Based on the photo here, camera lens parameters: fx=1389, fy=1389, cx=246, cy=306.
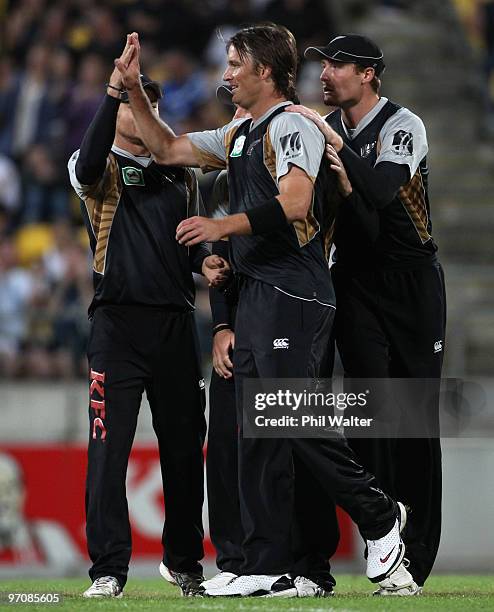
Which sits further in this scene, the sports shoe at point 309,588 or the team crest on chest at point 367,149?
the team crest on chest at point 367,149

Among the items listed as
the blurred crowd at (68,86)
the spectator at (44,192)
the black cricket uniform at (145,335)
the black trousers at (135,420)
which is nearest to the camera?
the black trousers at (135,420)

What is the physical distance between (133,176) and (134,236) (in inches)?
10.8

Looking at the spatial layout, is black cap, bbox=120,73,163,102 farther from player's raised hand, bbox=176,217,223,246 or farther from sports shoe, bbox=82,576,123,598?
sports shoe, bbox=82,576,123,598

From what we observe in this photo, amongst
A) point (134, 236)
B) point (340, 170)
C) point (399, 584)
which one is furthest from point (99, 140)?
point (399, 584)

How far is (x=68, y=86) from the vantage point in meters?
14.3

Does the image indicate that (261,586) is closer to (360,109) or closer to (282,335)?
→ (282,335)

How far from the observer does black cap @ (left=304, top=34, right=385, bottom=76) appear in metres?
6.21

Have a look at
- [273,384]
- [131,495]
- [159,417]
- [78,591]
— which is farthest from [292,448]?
[131,495]

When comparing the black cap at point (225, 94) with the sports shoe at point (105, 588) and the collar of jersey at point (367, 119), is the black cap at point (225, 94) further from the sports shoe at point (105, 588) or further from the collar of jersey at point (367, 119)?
the sports shoe at point (105, 588)

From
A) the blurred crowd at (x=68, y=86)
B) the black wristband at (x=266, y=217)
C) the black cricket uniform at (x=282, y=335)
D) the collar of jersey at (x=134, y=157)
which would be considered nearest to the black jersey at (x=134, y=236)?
the collar of jersey at (x=134, y=157)

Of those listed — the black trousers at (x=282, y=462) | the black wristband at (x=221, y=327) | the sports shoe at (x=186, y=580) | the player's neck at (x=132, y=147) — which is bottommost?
the sports shoe at (x=186, y=580)

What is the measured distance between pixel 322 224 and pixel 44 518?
511cm

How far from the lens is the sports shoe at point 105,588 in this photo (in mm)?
5816

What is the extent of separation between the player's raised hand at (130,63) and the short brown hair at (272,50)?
0.40 m
